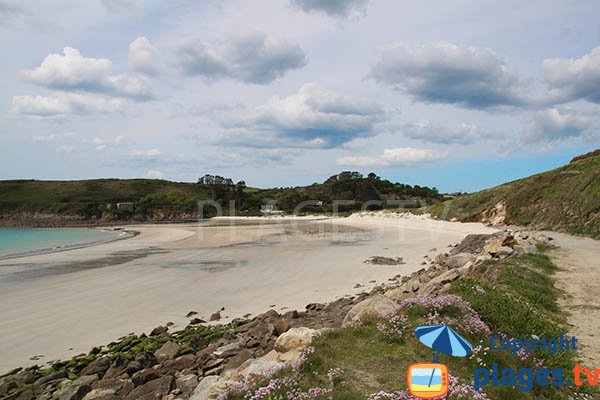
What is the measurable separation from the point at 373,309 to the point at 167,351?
5.03 metres

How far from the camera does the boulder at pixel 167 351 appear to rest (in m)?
8.60

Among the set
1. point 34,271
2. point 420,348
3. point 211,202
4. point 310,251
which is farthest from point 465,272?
point 211,202

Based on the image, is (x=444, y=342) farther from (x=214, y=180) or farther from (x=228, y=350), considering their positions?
(x=214, y=180)

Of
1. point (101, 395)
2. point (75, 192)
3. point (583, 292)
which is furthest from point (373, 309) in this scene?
point (75, 192)

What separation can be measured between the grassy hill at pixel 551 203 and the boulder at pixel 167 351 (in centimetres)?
2408

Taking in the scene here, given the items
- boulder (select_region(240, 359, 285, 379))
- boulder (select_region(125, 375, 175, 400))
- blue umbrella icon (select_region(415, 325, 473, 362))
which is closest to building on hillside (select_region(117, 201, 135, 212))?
boulder (select_region(125, 375, 175, 400))

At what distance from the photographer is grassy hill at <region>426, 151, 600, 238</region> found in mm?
25358

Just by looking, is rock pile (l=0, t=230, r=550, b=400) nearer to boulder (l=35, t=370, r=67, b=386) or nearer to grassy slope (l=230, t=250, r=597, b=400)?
boulder (l=35, t=370, r=67, b=386)

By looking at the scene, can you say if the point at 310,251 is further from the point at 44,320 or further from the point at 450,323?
the point at 450,323

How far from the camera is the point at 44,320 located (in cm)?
1220

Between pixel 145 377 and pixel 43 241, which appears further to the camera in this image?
pixel 43 241

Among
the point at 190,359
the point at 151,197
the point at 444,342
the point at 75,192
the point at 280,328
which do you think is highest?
the point at 75,192

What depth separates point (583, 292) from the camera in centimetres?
984

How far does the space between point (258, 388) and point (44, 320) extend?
11.0 metres
